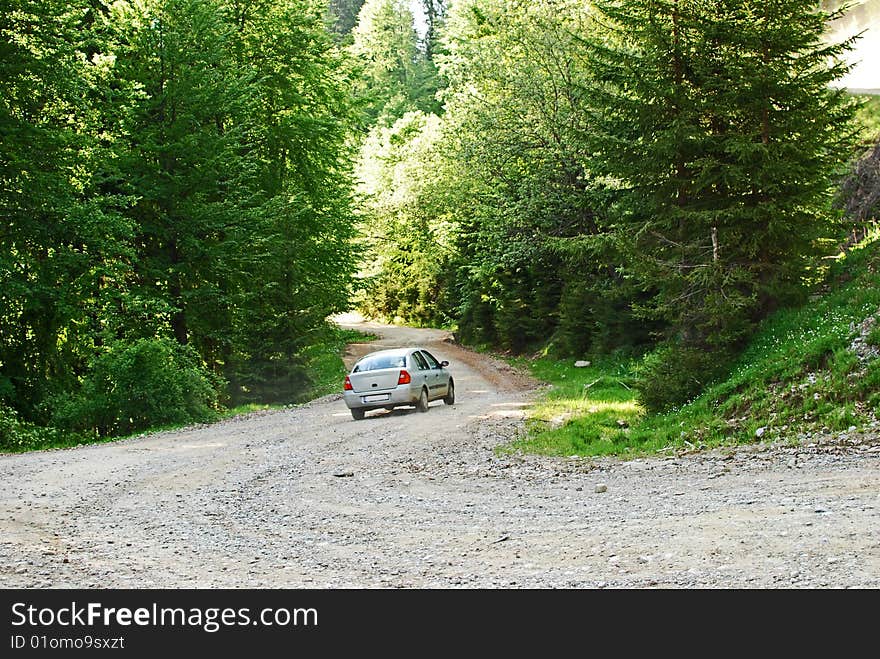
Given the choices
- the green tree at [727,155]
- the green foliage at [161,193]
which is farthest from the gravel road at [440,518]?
the green foliage at [161,193]

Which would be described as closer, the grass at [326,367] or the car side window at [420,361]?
the car side window at [420,361]

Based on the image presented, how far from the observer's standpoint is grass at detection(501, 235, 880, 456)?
12430 millimetres

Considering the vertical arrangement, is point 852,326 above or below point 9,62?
below

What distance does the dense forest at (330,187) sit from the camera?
15.6 meters

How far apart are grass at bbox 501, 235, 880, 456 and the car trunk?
15.6ft

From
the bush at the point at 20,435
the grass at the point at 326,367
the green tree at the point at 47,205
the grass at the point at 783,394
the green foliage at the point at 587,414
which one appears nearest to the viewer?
the grass at the point at 783,394

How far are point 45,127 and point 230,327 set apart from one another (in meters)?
8.54

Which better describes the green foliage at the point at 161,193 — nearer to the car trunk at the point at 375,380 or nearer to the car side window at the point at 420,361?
the car trunk at the point at 375,380

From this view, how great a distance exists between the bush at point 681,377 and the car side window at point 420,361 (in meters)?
7.52

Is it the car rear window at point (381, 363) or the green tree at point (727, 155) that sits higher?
the green tree at point (727, 155)

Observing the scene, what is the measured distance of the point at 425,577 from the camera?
6676mm

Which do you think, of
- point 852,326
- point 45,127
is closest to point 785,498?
point 852,326

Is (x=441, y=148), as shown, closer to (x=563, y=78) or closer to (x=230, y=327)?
(x=563, y=78)
